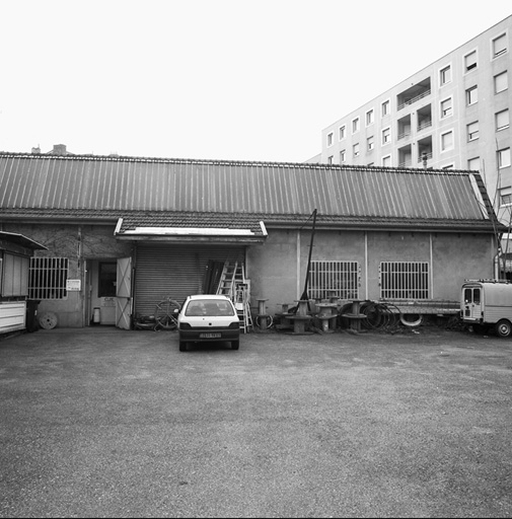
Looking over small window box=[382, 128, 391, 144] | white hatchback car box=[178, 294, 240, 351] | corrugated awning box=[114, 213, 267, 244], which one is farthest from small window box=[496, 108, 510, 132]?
white hatchback car box=[178, 294, 240, 351]

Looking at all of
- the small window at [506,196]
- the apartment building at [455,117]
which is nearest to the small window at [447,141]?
A: the apartment building at [455,117]

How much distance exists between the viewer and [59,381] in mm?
8273

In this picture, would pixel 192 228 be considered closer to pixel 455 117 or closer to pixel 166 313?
pixel 166 313

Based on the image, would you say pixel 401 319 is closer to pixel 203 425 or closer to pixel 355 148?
pixel 203 425

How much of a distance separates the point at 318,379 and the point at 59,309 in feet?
38.9

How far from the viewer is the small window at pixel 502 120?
35.5 metres

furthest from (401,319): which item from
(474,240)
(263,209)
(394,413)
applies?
(394,413)

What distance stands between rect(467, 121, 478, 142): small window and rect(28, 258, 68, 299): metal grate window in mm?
34815

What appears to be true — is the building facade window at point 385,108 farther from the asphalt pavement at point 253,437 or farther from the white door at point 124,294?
the asphalt pavement at point 253,437

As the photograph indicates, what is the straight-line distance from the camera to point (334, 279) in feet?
59.8

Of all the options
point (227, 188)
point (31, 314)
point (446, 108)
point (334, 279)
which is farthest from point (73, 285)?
point (446, 108)

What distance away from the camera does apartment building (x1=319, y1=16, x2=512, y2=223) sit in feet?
117

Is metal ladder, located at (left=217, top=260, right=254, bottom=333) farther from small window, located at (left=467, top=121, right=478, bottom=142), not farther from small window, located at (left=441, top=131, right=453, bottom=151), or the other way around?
small window, located at (left=441, top=131, right=453, bottom=151)

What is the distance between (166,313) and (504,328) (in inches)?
462
